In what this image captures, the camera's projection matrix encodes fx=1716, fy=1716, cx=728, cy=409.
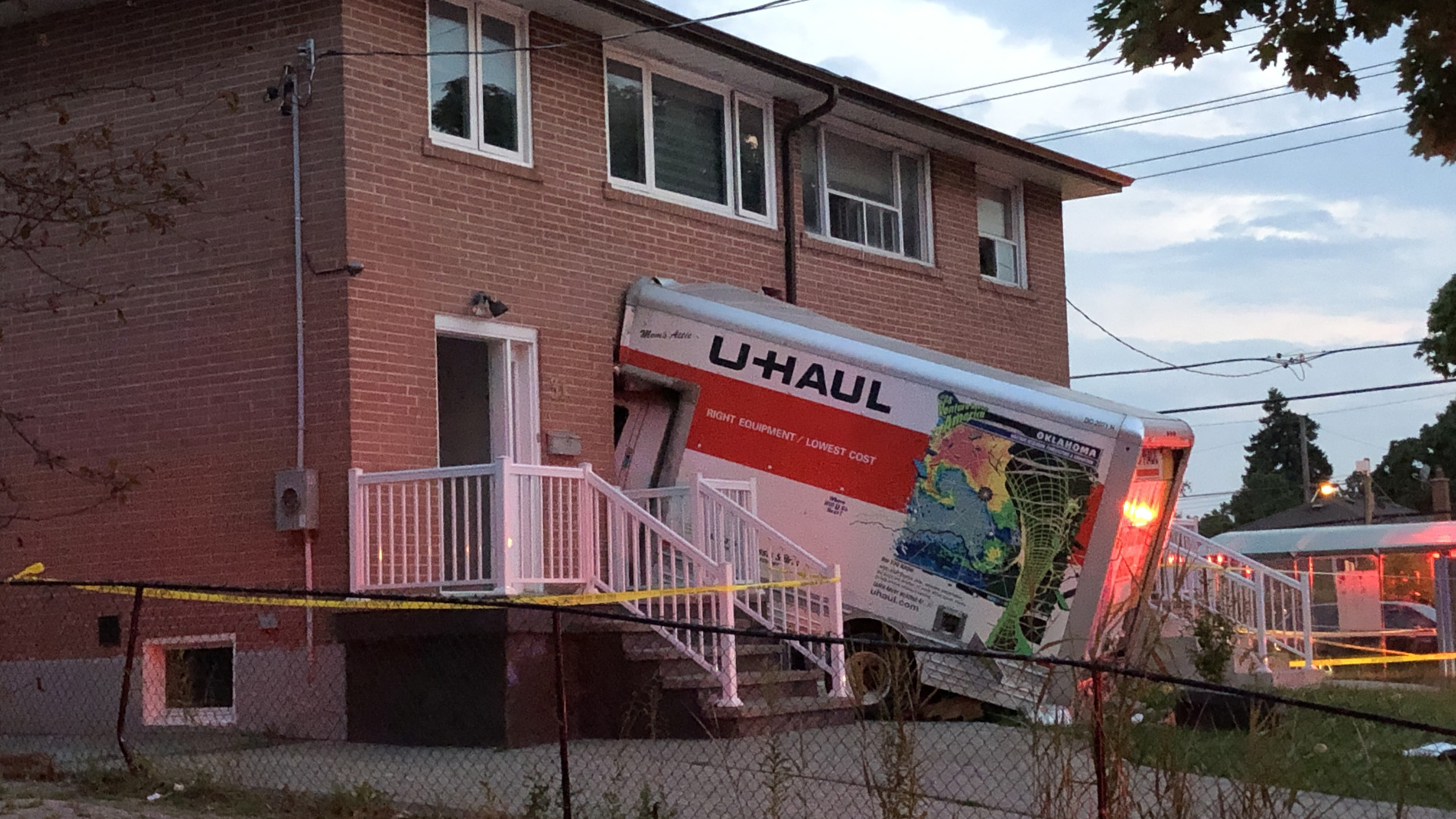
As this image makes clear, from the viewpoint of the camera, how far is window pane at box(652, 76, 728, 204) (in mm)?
15031

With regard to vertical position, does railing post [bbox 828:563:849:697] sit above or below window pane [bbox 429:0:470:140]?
below

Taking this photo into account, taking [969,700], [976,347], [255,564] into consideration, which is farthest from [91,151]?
[976,347]

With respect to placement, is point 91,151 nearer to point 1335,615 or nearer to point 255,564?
point 255,564

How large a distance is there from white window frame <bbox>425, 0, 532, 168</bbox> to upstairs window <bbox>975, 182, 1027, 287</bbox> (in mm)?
7074

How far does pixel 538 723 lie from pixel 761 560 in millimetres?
2397

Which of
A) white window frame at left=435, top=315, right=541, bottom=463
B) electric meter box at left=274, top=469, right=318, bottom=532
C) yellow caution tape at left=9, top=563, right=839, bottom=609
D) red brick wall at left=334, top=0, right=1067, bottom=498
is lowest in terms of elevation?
yellow caution tape at left=9, top=563, right=839, bottom=609

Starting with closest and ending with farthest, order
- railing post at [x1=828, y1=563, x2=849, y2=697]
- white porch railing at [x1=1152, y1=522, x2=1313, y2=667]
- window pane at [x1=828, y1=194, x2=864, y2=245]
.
→ railing post at [x1=828, y1=563, x2=849, y2=697] → white porch railing at [x1=1152, y1=522, x2=1313, y2=667] → window pane at [x1=828, y1=194, x2=864, y2=245]

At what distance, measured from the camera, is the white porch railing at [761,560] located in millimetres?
12320

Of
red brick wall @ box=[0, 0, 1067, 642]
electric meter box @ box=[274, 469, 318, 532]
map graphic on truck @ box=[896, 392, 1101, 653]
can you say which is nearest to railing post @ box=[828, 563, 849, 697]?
map graphic on truck @ box=[896, 392, 1101, 653]

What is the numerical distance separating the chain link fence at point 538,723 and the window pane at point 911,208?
6161mm

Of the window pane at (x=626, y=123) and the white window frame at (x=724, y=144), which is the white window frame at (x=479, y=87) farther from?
the window pane at (x=626, y=123)

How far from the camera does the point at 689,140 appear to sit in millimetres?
15336

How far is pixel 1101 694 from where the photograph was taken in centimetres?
659

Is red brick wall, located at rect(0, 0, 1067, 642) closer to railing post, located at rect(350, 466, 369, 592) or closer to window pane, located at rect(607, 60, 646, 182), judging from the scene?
railing post, located at rect(350, 466, 369, 592)
